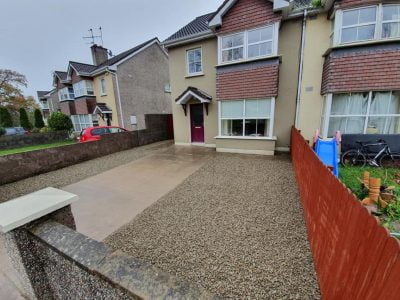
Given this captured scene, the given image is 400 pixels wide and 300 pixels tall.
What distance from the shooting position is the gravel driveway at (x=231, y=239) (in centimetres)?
210

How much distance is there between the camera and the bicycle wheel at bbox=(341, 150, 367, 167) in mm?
6067

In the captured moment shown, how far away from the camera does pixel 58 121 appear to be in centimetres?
1727

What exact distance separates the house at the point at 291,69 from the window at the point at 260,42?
0.12 feet

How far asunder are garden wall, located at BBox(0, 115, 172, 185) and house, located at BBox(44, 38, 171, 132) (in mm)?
4118

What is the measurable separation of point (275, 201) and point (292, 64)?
6303 millimetres

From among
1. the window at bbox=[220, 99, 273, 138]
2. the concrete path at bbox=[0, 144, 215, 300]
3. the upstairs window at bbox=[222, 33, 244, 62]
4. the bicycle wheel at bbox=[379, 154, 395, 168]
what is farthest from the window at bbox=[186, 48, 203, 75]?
the bicycle wheel at bbox=[379, 154, 395, 168]

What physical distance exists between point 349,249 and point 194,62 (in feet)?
33.0

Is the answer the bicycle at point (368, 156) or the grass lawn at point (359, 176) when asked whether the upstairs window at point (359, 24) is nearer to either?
the bicycle at point (368, 156)

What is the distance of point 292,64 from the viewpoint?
735 cm

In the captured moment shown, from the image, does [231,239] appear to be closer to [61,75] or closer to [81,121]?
[81,121]

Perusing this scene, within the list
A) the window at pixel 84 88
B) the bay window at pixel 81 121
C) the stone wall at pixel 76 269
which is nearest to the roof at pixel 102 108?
the bay window at pixel 81 121

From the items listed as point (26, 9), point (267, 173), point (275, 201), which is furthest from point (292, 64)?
point (26, 9)

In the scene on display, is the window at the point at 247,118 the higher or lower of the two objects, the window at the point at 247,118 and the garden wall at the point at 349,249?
the higher

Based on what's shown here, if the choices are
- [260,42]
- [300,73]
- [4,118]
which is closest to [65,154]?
[260,42]
